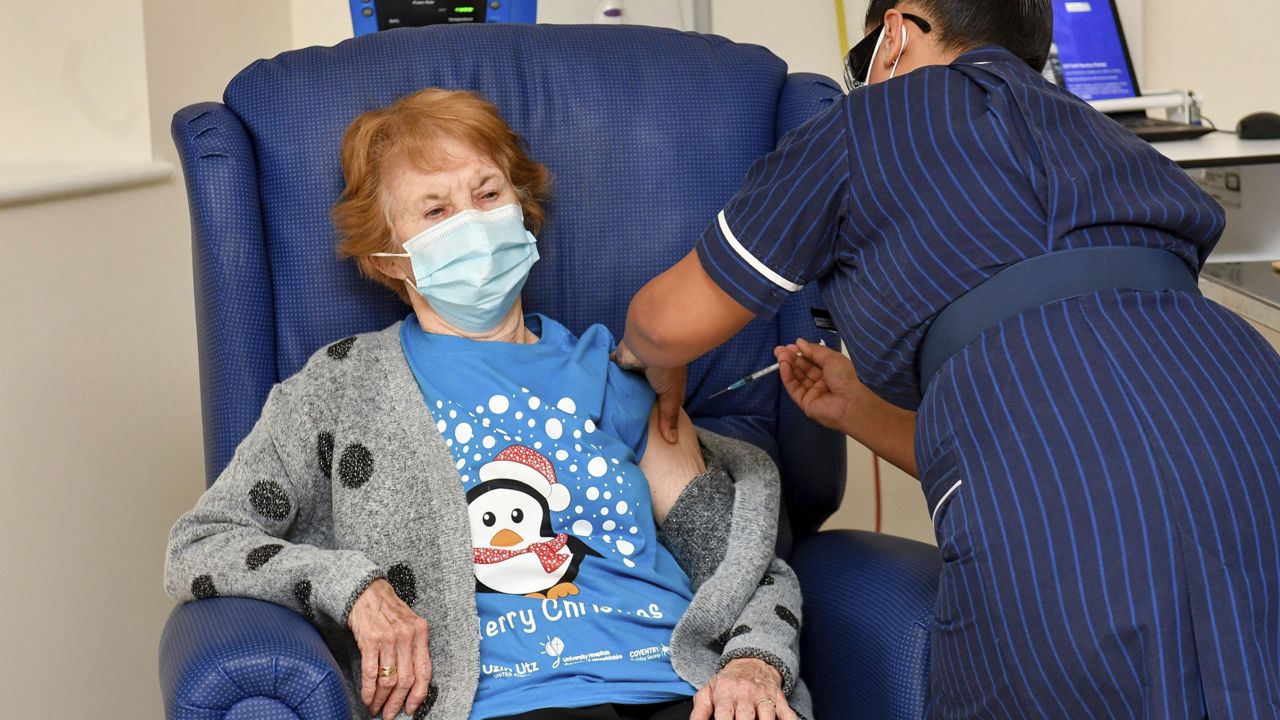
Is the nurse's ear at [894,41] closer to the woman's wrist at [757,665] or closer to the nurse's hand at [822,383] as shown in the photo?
the nurse's hand at [822,383]

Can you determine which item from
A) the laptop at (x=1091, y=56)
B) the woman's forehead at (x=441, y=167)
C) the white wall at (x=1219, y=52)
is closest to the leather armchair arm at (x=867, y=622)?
the woman's forehead at (x=441, y=167)

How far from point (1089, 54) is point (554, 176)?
70.7 inches

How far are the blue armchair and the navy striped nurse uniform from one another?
0.41m

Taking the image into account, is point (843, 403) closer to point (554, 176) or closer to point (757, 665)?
point (757, 665)

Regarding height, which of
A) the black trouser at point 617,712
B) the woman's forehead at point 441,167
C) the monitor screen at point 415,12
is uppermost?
the monitor screen at point 415,12

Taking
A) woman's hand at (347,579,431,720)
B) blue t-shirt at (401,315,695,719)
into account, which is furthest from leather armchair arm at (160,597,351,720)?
blue t-shirt at (401,315,695,719)

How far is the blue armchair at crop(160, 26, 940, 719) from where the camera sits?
1.68 m

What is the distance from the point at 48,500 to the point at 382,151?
90 centimetres

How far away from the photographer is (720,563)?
160 centimetres

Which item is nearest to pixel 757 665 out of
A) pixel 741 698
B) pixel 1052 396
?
pixel 741 698

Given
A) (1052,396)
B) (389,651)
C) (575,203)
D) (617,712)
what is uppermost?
(575,203)

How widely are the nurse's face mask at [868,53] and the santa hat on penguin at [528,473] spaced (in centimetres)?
59

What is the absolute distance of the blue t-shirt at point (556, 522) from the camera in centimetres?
143

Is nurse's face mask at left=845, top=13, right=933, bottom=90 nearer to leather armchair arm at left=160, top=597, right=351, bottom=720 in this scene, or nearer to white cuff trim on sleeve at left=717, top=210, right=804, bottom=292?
white cuff trim on sleeve at left=717, top=210, right=804, bottom=292
